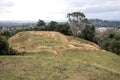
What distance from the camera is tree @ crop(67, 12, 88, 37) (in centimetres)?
5022

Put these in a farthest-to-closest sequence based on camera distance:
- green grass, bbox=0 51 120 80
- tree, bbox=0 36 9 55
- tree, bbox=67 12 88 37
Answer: tree, bbox=67 12 88 37, tree, bbox=0 36 9 55, green grass, bbox=0 51 120 80

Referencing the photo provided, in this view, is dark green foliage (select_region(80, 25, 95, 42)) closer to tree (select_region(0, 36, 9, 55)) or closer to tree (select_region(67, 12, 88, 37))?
tree (select_region(67, 12, 88, 37))

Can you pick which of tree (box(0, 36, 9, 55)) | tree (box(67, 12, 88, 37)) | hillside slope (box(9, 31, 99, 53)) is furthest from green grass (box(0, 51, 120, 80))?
tree (box(67, 12, 88, 37))

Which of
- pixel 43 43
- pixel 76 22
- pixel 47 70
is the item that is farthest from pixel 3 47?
pixel 76 22

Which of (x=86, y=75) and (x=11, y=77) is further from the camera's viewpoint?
(x=86, y=75)

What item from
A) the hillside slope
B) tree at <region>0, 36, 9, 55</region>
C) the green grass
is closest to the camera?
the green grass

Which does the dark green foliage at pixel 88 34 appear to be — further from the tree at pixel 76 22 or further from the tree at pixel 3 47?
the tree at pixel 3 47

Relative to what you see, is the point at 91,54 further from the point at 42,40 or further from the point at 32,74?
the point at 32,74

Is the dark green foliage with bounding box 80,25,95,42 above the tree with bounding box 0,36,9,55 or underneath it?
underneath

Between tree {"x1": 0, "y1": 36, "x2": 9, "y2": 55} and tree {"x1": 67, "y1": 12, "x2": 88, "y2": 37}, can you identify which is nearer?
tree {"x1": 0, "y1": 36, "x2": 9, "y2": 55}

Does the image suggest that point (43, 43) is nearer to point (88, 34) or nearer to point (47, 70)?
point (47, 70)

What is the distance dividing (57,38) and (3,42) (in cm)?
1339

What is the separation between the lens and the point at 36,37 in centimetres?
3769

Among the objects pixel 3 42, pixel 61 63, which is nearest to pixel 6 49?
pixel 3 42
